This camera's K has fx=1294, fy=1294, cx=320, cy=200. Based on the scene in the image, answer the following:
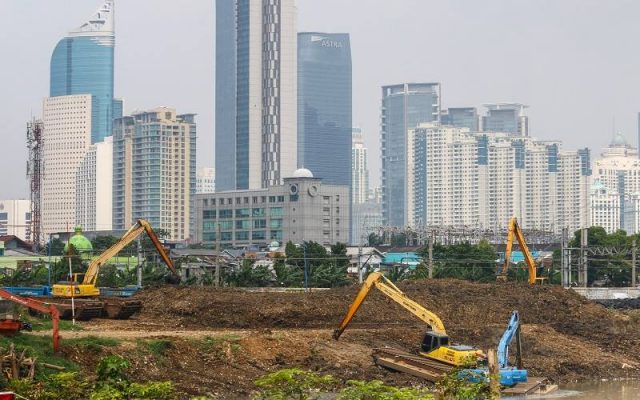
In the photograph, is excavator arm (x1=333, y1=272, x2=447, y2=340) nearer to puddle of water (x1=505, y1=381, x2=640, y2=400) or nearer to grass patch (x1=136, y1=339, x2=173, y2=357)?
puddle of water (x1=505, y1=381, x2=640, y2=400)

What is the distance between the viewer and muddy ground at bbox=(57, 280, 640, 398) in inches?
1549

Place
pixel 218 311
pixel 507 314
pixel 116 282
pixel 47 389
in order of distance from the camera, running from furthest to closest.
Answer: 1. pixel 116 282
2. pixel 507 314
3. pixel 218 311
4. pixel 47 389

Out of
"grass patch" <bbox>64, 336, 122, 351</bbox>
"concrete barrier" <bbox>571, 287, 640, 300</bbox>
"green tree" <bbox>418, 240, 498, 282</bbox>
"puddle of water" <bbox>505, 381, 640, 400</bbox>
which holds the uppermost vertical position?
"grass patch" <bbox>64, 336, 122, 351</bbox>

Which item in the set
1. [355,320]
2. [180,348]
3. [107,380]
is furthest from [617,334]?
[107,380]

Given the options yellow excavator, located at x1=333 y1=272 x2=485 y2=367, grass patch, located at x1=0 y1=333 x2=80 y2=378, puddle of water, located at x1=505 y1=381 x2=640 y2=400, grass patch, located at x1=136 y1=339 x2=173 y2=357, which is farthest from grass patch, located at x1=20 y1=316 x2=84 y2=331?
puddle of water, located at x1=505 y1=381 x2=640 y2=400

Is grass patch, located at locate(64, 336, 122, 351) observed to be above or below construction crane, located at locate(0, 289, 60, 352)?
below

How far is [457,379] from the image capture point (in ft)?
85.0

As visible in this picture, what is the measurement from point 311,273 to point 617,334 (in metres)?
37.4

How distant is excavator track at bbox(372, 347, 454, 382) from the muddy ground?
0.30 metres

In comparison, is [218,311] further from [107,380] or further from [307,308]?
[107,380]

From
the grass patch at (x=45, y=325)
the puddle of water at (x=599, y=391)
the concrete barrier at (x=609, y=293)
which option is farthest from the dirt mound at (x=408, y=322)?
the concrete barrier at (x=609, y=293)

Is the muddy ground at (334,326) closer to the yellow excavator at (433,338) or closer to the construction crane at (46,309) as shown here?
the construction crane at (46,309)

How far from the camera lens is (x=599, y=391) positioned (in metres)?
41.9

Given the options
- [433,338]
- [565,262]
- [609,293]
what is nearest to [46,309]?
[433,338]
